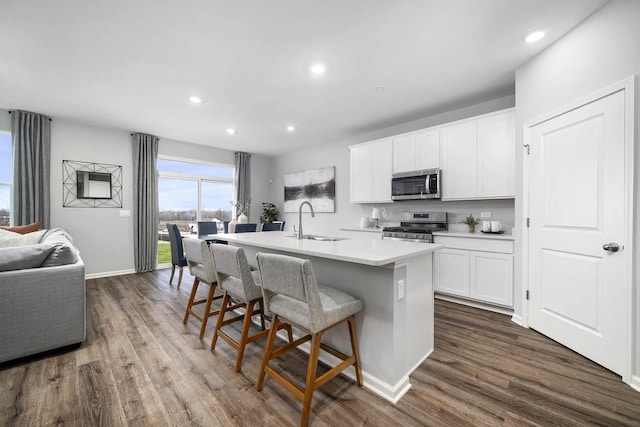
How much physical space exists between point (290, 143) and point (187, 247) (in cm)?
359

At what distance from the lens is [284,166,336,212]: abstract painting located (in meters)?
5.55

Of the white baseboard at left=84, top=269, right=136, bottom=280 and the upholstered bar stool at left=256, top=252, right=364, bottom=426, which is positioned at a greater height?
the upholstered bar stool at left=256, top=252, right=364, bottom=426

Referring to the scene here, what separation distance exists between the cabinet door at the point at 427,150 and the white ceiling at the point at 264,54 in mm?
376

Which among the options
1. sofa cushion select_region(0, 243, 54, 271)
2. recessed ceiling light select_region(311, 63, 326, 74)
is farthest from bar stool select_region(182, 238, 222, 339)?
recessed ceiling light select_region(311, 63, 326, 74)

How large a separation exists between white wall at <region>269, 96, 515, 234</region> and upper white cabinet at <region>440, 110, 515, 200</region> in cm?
32

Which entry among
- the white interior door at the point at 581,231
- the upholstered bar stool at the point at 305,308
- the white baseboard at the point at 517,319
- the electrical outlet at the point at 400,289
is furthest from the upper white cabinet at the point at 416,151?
the upholstered bar stool at the point at 305,308

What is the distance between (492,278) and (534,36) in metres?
2.31

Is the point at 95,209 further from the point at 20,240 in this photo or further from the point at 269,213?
the point at 269,213

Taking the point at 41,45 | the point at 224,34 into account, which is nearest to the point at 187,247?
the point at 224,34

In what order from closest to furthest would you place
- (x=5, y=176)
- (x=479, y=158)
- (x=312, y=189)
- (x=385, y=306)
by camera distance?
(x=385, y=306)
(x=479, y=158)
(x=5, y=176)
(x=312, y=189)

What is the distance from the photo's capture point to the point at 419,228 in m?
3.76

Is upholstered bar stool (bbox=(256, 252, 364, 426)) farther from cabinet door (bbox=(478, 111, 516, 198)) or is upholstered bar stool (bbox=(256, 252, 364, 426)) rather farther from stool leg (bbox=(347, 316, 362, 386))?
cabinet door (bbox=(478, 111, 516, 198))

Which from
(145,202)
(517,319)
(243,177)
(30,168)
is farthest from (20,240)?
(517,319)

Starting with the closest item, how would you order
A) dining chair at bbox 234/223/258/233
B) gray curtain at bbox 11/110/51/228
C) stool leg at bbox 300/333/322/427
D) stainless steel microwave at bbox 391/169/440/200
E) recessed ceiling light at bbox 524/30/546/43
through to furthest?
1. stool leg at bbox 300/333/322/427
2. recessed ceiling light at bbox 524/30/546/43
3. stainless steel microwave at bbox 391/169/440/200
4. gray curtain at bbox 11/110/51/228
5. dining chair at bbox 234/223/258/233
